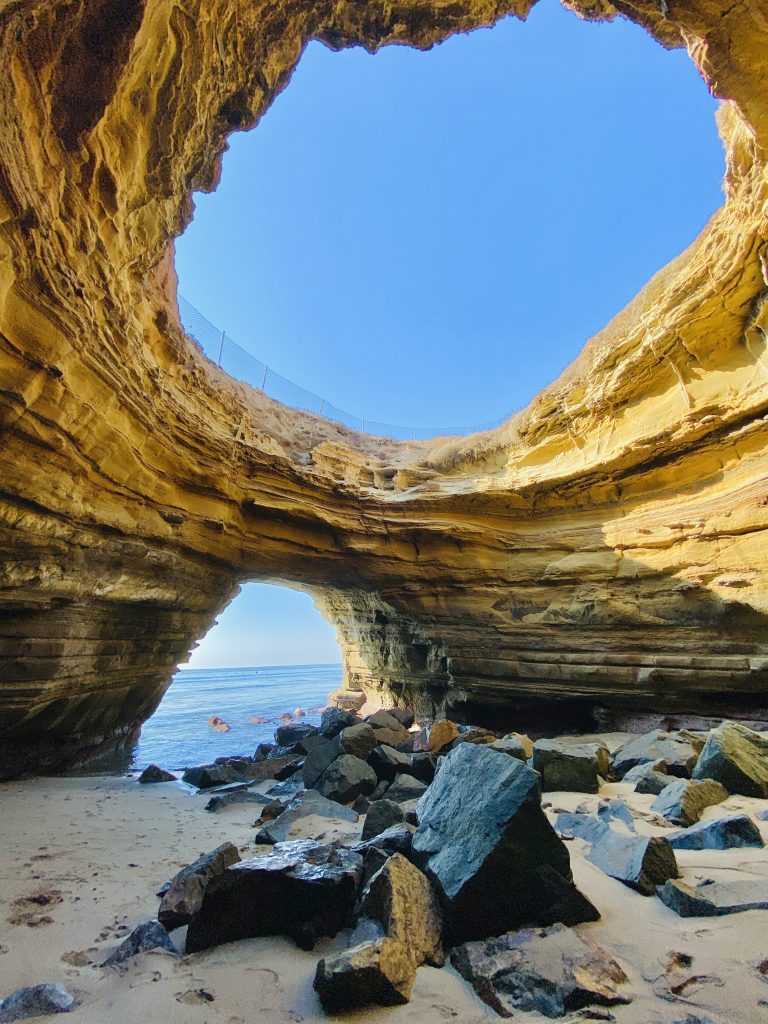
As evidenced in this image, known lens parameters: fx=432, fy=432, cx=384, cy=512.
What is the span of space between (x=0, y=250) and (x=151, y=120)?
86.1 inches

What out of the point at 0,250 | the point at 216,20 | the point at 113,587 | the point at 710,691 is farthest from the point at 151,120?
the point at 710,691

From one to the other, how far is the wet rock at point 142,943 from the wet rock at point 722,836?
349 centimetres

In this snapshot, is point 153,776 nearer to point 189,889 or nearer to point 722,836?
point 189,889

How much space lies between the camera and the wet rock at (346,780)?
5.71 meters

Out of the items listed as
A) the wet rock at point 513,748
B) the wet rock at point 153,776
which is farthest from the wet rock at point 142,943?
the wet rock at point 153,776

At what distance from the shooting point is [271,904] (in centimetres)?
252

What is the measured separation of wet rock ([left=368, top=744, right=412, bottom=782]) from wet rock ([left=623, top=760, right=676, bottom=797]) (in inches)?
114

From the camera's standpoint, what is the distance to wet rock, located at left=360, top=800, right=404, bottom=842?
3969 mm

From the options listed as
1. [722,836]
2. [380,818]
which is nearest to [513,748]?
[380,818]

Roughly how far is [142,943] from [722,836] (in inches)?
152

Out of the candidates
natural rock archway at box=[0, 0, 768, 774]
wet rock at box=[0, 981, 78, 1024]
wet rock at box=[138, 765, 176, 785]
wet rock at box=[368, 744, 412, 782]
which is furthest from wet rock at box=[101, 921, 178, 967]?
wet rock at box=[138, 765, 176, 785]

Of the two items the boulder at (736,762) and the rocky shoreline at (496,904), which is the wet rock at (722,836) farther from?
the boulder at (736,762)

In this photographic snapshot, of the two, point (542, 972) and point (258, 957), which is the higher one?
point (542, 972)

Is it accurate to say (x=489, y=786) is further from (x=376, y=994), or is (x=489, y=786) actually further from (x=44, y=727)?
(x=44, y=727)
